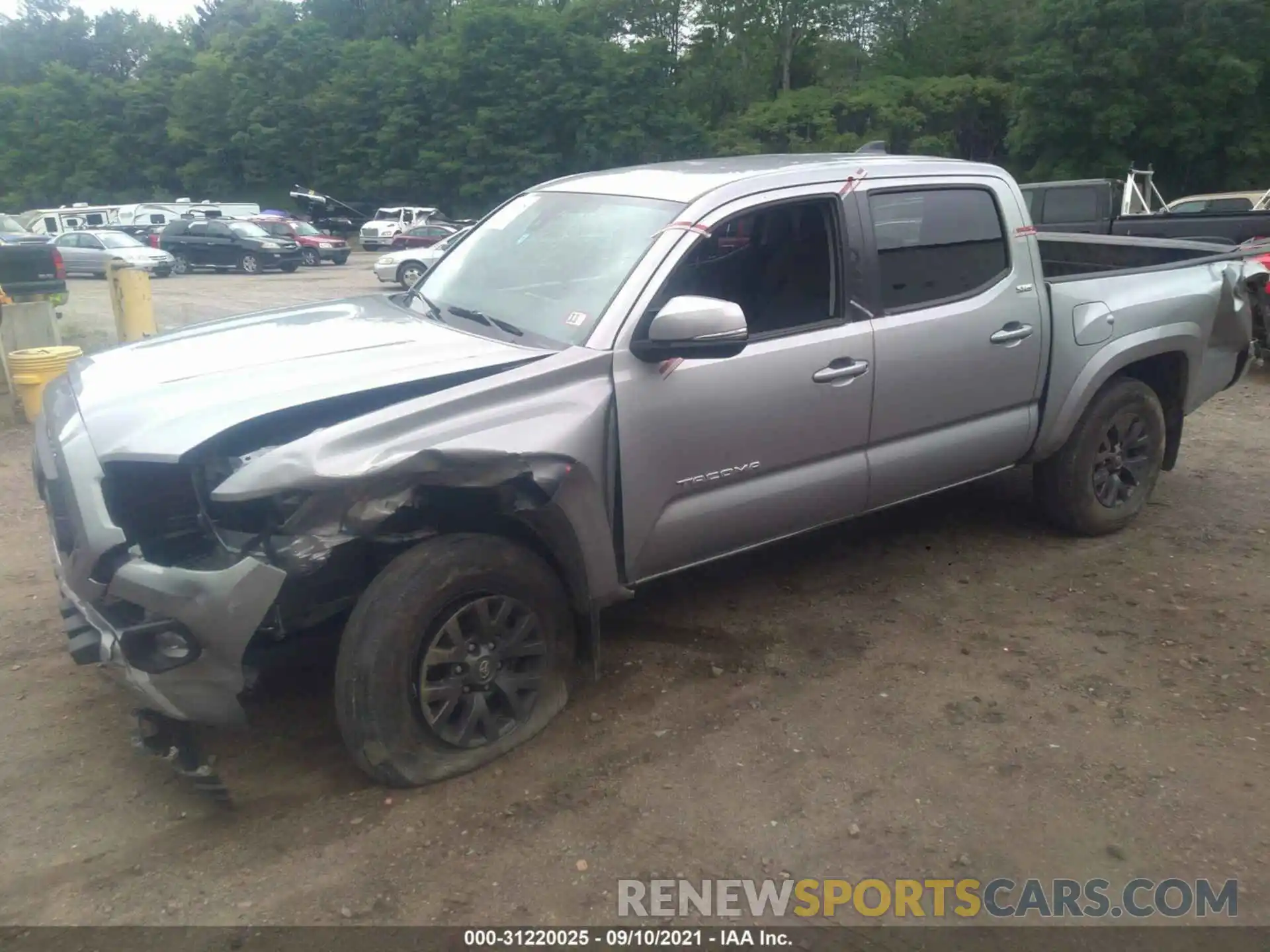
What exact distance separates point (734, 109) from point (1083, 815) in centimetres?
4866

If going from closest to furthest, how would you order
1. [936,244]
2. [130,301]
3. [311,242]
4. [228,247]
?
[936,244], [130,301], [228,247], [311,242]

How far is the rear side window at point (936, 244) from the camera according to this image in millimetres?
4363

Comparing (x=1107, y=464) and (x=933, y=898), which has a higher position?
(x=1107, y=464)

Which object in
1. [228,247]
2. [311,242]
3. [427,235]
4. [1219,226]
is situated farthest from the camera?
[427,235]

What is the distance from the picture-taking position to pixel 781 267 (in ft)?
14.2

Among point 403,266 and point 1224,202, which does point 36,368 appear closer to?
point 403,266

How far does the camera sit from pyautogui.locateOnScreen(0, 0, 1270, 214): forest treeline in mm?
30766

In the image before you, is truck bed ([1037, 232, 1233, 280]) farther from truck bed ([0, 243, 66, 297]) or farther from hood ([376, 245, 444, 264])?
hood ([376, 245, 444, 264])

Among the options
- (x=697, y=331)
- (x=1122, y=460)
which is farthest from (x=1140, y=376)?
(x=697, y=331)

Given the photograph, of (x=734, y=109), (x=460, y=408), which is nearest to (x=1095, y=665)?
(x=460, y=408)

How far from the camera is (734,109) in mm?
48375

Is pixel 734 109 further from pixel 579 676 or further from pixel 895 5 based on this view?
pixel 579 676

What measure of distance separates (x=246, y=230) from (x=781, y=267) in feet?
88.8

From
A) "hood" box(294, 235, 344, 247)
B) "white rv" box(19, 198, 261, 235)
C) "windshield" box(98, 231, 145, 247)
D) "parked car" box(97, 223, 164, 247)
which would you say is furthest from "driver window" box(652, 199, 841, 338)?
"parked car" box(97, 223, 164, 247)
